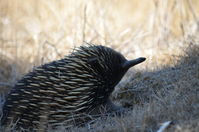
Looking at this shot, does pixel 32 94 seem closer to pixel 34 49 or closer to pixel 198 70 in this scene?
pixel 198 70

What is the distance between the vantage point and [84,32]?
887 centimetres

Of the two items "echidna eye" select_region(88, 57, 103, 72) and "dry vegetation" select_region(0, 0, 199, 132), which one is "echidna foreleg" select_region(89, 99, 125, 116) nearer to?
"dry vegetation" select_region(0, 0, 199, 132)

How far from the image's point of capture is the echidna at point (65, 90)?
539 centimetres

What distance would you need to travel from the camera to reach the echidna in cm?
539

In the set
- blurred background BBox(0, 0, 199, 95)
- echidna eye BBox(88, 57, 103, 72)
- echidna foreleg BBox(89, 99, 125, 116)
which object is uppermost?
blurred background BBox(0, 0, 199, 95)

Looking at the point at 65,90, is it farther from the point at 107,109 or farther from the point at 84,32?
the point at 84,32

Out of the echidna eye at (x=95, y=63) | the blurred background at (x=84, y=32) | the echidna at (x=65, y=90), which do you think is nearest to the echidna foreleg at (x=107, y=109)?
the echidna at (x=65, y=90)

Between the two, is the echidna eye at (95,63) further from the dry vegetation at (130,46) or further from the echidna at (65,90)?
the dry vegetation at (130,46)

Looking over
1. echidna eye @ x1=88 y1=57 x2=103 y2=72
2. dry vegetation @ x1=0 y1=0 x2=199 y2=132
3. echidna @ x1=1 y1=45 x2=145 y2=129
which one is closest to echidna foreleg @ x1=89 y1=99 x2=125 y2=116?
echidna @ x1=1 y1=45 x2=145 y2=129

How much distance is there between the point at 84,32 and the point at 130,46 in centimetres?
98

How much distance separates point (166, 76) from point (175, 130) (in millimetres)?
2275

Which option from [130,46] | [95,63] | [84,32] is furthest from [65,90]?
[84,32]

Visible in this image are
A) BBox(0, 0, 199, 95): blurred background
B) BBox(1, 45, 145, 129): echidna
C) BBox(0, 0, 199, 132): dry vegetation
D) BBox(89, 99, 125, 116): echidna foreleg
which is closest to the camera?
BBox(0, 0, 199, 132): dry vegetation

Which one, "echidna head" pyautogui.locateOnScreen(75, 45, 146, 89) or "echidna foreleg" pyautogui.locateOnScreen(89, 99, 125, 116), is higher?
"echidna head" pyautogui.locateOnScreen(75, 45, 146, 89)
